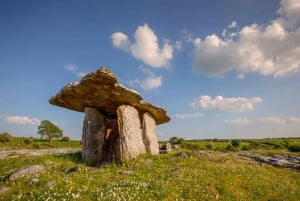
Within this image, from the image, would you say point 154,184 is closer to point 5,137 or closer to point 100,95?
point 100,95

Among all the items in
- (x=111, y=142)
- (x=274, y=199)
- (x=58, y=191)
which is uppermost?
(x=111, y=142)

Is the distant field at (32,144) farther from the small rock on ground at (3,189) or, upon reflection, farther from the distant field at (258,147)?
the small rock on ground at (3,189)

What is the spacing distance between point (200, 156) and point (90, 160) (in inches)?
384

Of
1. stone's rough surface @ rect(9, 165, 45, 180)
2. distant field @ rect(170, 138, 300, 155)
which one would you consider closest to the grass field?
stone's rough surface @ rect(9, 165, 45, 180)

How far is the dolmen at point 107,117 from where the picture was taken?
2114 cm

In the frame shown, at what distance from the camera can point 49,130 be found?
3556 inches

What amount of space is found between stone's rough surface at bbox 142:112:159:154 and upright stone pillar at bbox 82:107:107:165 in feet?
13.3

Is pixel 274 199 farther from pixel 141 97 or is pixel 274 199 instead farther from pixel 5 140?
pixel 5 140

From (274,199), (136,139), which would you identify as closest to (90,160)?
(136,139)

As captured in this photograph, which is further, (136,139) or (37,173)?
(136,139)

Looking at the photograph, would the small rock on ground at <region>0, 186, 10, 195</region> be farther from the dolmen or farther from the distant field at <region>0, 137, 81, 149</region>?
the distant field at <region>0, 137, 81, 149</region>

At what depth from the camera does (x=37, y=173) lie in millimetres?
15195

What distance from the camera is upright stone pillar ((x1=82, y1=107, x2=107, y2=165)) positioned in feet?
73.6

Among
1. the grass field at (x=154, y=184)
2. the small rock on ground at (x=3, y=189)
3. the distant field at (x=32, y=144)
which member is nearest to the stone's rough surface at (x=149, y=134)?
the grass field at (x=154, y=184)
